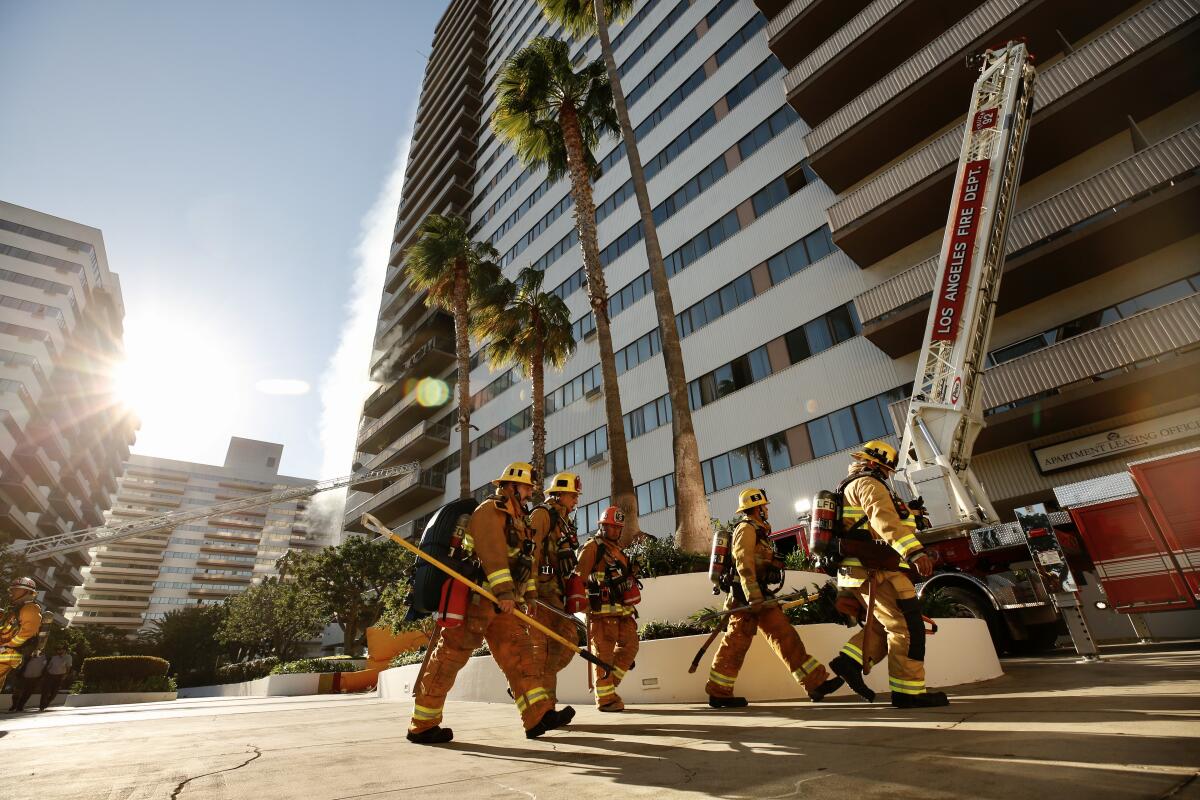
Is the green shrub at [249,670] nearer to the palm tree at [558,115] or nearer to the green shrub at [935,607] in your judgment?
the palm tree at [558,115]

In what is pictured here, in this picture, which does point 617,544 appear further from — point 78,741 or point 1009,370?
point 1009,370

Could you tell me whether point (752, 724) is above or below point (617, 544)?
below

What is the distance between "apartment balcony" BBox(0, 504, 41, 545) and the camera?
40.1 meters

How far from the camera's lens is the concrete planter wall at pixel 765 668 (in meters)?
5.66

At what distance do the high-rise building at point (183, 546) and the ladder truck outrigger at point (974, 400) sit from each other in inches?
4105

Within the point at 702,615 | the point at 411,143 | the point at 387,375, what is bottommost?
the point at 702,615

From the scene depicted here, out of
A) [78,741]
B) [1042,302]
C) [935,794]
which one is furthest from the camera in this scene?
[1042,302]

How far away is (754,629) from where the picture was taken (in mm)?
5270

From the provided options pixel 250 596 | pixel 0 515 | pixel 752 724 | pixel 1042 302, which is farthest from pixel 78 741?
pixel 0 515

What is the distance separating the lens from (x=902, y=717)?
3604mm

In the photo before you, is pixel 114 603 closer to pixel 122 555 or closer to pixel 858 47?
pixel 122 555

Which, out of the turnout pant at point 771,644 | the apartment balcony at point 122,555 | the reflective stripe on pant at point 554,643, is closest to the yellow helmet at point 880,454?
the turnout pant at point 771,644

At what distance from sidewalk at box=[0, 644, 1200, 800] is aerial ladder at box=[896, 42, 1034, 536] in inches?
222

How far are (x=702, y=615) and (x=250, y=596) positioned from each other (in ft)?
165
